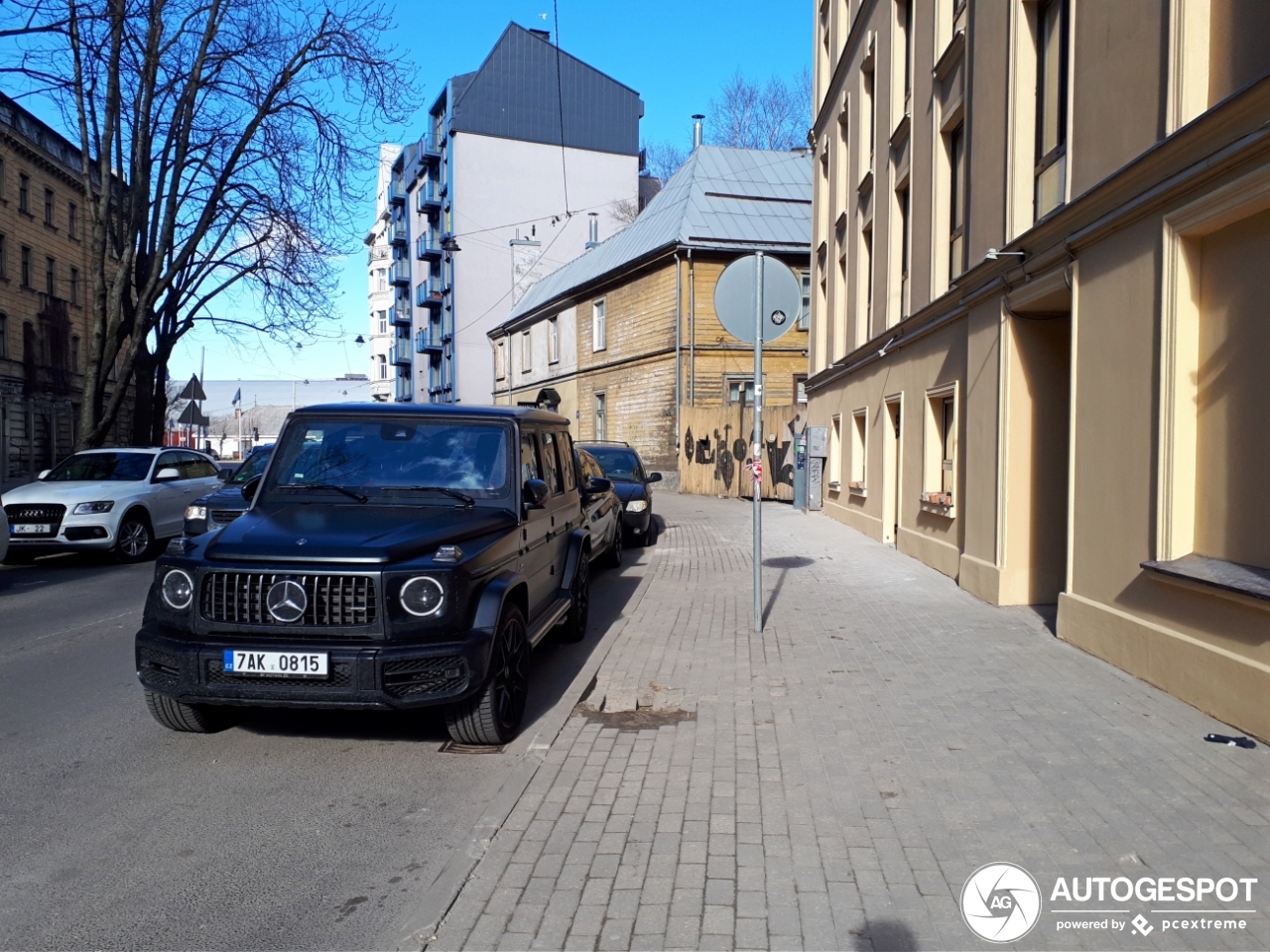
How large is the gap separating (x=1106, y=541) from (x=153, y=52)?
63.6 feet

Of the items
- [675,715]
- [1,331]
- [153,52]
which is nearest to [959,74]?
[675,715]

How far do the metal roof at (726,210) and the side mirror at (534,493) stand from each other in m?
22.4

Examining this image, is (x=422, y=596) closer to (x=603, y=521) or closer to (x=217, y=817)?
(x=217, y=817)

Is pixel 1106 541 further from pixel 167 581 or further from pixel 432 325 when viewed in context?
pixel 432 325

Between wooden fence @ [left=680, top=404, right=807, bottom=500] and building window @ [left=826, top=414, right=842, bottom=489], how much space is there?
309 centimetres

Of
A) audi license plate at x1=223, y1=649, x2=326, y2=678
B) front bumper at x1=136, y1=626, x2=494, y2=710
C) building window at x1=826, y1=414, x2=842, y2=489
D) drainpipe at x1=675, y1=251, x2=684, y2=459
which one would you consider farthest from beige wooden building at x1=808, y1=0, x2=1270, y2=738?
drainpipe at x1=675, y1=251, x2=684, y2=459

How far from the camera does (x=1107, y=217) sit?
668cm

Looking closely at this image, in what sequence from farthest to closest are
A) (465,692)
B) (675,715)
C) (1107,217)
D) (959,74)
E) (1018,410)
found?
(959,74) < (1018,410) < (1107,217) < (675,715) < (465,692)

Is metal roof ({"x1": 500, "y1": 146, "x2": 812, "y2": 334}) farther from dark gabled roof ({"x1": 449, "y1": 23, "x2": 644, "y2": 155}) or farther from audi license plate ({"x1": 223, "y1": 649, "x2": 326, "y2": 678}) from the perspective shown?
audi license plate ({"x1": 223, "y1": 649, "x2": 326, "y2": 678})

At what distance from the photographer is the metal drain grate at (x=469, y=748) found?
16.7 ft

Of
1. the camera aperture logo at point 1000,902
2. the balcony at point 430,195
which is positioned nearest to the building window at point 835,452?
the camera aperture logo at point 1000,902

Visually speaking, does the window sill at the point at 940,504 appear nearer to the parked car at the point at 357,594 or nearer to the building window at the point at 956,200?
the building window at the point at 956,200

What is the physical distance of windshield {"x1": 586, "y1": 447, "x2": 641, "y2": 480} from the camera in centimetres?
1591

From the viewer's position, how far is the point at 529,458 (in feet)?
21.4
